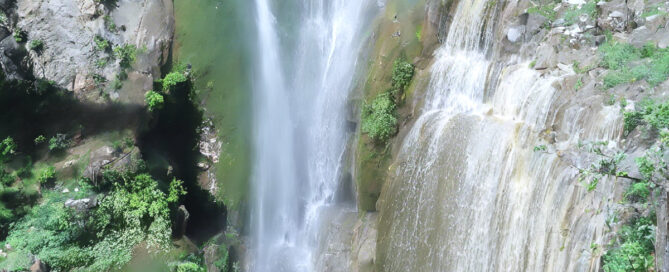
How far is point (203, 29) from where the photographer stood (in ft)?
55.3

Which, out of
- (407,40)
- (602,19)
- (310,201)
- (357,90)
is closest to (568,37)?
(602,19)

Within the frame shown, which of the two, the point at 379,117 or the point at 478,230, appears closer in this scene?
the point at 478,230

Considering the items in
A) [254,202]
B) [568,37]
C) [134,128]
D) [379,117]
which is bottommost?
[254,202]

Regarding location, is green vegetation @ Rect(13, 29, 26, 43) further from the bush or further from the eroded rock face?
the bush

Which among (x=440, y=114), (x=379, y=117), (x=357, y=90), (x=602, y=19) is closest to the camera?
(x=602, y=19)

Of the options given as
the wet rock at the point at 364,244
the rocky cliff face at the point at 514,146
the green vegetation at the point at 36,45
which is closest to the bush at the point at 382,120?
the rocky cliff face at the point at 514,146

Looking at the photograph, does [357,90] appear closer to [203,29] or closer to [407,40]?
[407,40]

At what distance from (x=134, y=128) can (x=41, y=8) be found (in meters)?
4.99

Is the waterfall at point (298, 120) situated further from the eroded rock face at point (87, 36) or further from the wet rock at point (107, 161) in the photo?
the wet rock at point (107, 161)

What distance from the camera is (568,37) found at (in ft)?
38.0

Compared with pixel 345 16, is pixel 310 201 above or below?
below

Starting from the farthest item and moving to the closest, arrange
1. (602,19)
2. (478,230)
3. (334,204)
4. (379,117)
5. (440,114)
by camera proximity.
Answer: (334,204)
(379,117)
(440,114)
(602,19)
(478,230)

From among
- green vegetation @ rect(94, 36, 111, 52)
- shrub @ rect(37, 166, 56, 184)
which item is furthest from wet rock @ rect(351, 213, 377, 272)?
green vegetation @ rect(94, 36, 111, 52)

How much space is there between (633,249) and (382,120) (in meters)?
7.80
